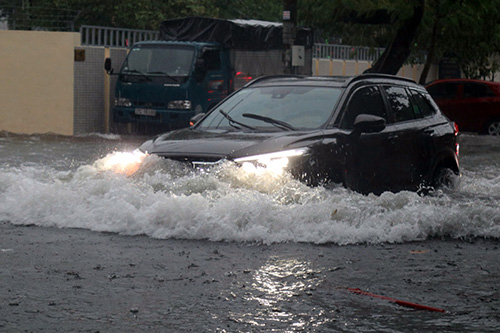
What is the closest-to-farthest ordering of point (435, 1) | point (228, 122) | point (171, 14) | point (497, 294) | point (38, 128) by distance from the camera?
point (497, 294) < point (228, 122) < point (38, 128) < point (435, 1) < point (171, 14)

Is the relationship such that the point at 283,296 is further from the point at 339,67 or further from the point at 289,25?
the point at 339,67

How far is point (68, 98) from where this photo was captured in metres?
23.6

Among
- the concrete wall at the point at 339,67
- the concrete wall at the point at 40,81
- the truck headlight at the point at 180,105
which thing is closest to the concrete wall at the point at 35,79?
the concrete wall at the point at 40,81

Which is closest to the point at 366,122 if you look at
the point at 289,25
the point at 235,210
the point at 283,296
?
the point at 235,210

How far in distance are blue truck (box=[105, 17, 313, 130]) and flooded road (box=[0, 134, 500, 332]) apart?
1105 centimetres

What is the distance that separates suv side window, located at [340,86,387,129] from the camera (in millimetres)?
9930

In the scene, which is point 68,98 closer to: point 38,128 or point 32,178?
point 38,128

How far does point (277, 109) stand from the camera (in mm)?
10086

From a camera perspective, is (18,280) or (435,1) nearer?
(18,280)

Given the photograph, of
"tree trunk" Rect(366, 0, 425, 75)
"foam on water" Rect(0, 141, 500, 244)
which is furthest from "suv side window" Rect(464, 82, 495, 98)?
"foam on water" Rect(0, 141, 500, 244)

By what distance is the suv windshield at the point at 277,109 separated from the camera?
980 centimetres

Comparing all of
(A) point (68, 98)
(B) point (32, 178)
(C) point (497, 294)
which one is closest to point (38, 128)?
(A) point (68, 98)

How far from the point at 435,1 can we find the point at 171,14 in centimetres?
1316

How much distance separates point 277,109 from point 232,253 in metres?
2.57
